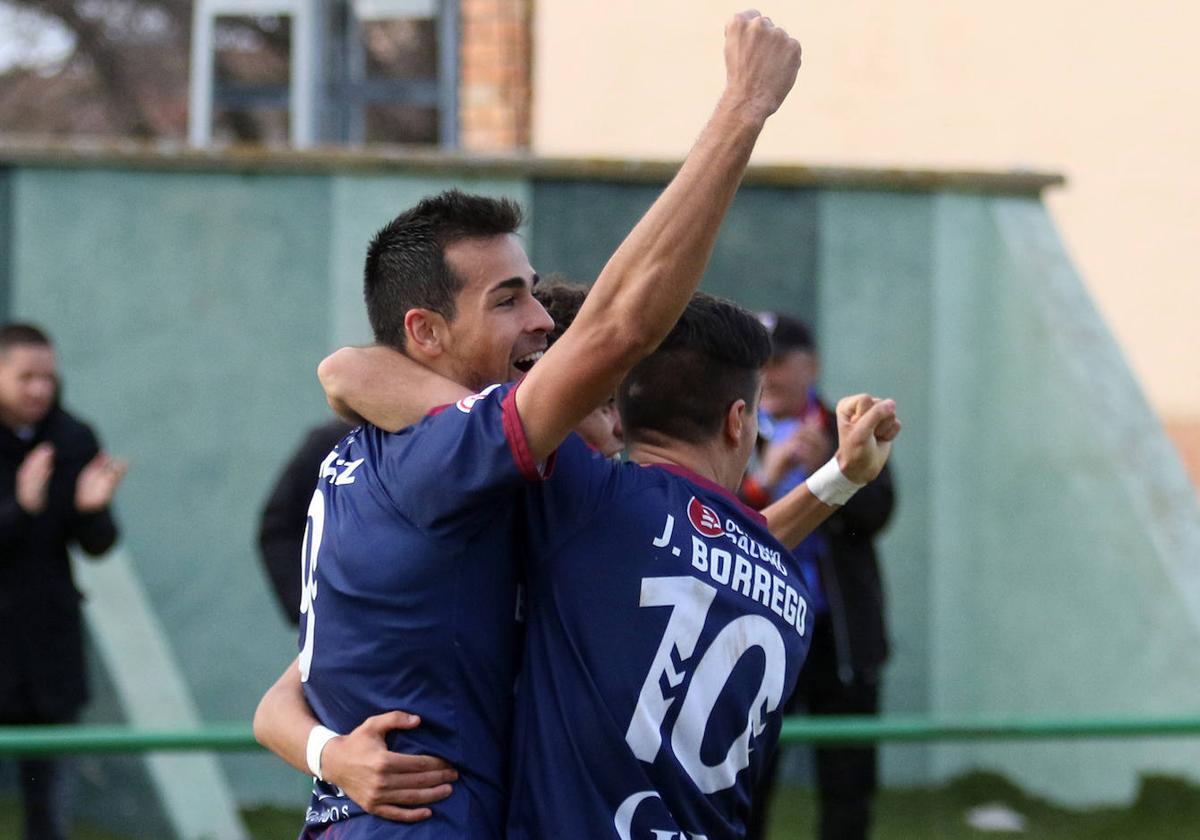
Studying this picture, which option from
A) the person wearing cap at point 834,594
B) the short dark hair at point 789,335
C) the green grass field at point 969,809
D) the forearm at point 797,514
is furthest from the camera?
the short dark hair at point 789,335

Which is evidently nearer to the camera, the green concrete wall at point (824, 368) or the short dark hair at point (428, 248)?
the short dark hair at point (428, 248)

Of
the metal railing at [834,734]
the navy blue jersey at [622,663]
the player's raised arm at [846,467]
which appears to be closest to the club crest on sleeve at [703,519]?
the navy blue jersey at [622,663]

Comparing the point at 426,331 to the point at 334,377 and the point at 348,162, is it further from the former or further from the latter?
the point at 348,162

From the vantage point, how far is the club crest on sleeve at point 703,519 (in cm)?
278

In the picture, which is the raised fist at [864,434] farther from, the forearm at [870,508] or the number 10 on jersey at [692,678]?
the forearm at [870,508]

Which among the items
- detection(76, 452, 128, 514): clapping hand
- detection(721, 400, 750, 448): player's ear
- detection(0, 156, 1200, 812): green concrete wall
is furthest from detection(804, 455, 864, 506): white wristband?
detection(0, 156, 1200, 812): green concrete wall

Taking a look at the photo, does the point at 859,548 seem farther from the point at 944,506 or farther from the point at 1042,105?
the point at 1042,105

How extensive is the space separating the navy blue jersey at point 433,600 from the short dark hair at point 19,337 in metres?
3.55

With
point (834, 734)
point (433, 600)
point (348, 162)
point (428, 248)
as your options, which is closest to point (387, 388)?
point (428, 248)

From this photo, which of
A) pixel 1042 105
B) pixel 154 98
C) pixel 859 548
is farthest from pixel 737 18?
pixel 154 98

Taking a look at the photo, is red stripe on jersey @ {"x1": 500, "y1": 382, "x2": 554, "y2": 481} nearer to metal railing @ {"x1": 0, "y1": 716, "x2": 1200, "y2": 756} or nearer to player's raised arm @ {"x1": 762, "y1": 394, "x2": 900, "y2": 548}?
player's raised arm @ {"x1": 762, "y1": 394, "x2": 900, "y2": 548}

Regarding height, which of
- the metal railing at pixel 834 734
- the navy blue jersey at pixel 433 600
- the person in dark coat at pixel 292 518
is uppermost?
the navy blue jersey at pixel 433 600

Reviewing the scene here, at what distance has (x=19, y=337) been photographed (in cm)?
604

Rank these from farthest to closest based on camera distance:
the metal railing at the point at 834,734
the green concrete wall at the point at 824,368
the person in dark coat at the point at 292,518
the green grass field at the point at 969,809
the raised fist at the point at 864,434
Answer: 1. the green concrete wall at the point at 824,368
2. the person in dark coat at the point at 292,518
3. the green grass field at the point at 969,809
4. the metal railing at the point at 834,734
5. the raised fist at the point at 864,434
